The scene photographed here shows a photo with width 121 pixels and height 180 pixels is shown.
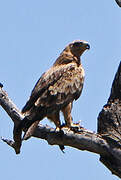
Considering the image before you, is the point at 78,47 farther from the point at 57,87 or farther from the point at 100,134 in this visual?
the point at 100,134

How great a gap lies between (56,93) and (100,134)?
128 centimetres

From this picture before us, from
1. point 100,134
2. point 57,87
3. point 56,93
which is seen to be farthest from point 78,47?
point 100,134

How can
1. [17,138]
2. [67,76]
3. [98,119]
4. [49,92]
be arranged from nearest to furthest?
Answer: [17,138], [98,119], [49,92], [67,76]

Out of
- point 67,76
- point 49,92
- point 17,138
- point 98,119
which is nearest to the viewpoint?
point 17,138

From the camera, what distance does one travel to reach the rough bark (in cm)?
719

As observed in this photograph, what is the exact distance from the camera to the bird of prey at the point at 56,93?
779 centimetres

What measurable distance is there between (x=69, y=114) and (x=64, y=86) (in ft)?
1.60

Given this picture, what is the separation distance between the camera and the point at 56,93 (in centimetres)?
838

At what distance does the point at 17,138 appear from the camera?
7156 mm

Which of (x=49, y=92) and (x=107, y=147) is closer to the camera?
(x=107, y=147)

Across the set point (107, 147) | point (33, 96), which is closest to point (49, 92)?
point (33, 96)

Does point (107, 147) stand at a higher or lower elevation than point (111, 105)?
lower

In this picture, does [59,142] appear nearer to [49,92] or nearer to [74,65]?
[49,92]

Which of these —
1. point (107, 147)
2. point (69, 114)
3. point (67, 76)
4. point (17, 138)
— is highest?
point (67, 76)
